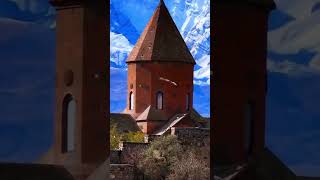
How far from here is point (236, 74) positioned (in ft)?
53.5

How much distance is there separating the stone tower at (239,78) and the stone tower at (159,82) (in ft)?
126

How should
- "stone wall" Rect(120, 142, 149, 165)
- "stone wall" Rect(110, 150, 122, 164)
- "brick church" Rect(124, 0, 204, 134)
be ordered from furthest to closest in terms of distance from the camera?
"brick church" Rect(124, 0, 204, 134), "stone wall" Rect(120, 142, 149, 165), "stone wall" Rect(110, 150, 122, 164)

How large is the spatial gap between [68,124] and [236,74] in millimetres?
2989

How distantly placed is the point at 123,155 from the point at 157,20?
14.4 meters

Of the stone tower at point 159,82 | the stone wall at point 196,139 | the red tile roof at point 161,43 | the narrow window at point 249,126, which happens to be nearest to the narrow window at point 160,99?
the stone tower at point 159,82

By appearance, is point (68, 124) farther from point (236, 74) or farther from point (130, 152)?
point (130, 152)

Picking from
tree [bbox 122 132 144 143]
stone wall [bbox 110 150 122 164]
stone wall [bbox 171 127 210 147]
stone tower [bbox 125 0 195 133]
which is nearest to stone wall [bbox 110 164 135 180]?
stone wall [bbox 110 150 122 164]

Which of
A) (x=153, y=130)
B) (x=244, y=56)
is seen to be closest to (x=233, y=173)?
(x=244, y=56)

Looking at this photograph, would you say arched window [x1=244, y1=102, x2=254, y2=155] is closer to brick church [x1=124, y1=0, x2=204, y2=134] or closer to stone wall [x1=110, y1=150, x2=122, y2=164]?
stone wall [x1=110, y1=150, x2=122, y2=164]

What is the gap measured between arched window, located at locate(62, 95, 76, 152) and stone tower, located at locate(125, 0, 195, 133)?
126 ft

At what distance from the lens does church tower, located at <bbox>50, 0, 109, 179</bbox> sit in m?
16.1

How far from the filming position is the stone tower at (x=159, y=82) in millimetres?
55375

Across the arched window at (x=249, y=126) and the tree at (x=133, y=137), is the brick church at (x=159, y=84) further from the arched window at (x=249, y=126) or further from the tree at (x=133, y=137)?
the arched window at (x=249, y=126)

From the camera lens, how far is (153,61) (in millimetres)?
55750
